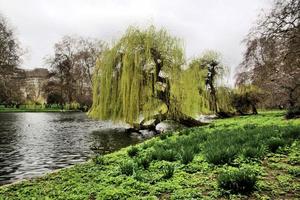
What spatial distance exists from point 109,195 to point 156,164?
203 centimetres

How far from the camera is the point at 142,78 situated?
764 inches

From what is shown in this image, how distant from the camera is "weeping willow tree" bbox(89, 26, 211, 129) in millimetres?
19219

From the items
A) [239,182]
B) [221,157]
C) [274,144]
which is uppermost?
[274,144]

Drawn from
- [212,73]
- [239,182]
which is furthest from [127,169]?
[212,73]

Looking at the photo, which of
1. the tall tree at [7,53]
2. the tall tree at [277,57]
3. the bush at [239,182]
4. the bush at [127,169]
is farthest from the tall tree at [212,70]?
the bush at [239,182]

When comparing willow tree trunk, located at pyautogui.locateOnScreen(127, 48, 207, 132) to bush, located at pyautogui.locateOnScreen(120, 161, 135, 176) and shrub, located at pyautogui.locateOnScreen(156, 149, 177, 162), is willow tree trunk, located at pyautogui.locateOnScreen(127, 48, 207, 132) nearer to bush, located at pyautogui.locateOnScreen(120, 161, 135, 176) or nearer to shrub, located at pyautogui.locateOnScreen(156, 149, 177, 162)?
shrub, located at pyautogui.locateOnScreen(156, 149, 177, 162)

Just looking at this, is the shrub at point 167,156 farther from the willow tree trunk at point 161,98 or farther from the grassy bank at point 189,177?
the willow tree trunk at point 161,98

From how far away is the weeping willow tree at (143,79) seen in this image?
63.1 ft

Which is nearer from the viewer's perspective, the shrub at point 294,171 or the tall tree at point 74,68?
the shrub at point 294,171

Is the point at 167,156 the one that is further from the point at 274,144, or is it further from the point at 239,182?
the point at 239,182

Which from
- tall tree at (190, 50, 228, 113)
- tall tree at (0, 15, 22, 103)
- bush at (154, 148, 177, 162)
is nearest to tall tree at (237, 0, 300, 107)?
tall tree at (190, 50, 228, 113)

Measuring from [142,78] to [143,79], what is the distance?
11 cm

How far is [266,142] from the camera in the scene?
7.80m

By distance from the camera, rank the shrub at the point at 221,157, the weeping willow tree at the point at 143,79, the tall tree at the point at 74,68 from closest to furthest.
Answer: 1. the shrub at the point at 221,157
2. the weeping willow tree at the point at 143,79
3. the tall tree at the point at 74,68
